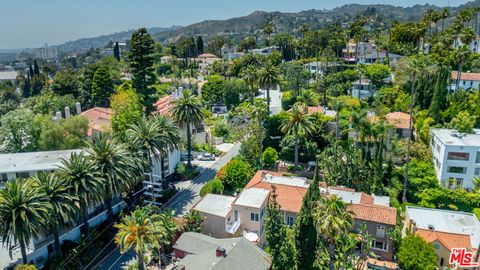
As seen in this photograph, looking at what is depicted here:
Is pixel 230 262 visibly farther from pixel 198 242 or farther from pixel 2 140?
pixel 2 140

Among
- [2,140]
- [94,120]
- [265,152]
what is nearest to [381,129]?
[265,152]

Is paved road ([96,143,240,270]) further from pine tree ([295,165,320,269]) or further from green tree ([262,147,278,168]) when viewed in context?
pine tree ([295,165,320,269])

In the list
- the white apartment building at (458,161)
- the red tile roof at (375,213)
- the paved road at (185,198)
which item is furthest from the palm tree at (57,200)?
the white apartment building at (458,161)

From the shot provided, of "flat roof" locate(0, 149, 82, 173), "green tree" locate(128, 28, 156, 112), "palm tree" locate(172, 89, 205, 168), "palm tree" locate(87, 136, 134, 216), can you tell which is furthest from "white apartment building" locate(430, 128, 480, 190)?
"flat roof" locate(0, 149, 82, 173)

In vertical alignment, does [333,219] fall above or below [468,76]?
below

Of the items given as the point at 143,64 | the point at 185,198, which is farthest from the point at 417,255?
the point at 143,64

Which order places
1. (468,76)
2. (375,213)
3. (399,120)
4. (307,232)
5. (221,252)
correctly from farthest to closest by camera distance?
(468,76) < (399,120) < (375,213) < (221,252) < (307,232)

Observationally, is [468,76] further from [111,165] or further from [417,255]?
[111,165]

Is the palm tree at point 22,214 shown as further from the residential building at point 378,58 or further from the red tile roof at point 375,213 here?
the residential building at point 378,58
